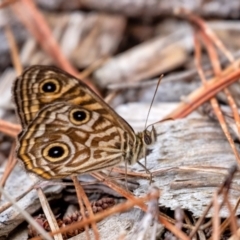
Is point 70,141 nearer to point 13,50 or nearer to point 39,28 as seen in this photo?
point 13,50

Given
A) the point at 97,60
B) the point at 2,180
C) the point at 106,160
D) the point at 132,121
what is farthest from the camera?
the point at 97,60

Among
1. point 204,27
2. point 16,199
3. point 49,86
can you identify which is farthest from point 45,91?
point 204,27

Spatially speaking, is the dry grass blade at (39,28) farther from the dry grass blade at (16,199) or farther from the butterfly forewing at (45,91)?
the dry grass blade at (16,199)

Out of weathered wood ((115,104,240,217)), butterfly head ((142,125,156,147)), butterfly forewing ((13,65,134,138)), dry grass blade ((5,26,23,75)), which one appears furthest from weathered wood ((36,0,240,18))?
butterfly head ((142,125,156,147))

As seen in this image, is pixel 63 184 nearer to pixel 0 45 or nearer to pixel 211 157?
pixel 211 157

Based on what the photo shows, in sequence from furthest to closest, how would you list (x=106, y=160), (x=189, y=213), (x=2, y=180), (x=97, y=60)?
(x=97, y=60) < (x=2, y=180) < (x=106, y=160) < (x=189, y=213)

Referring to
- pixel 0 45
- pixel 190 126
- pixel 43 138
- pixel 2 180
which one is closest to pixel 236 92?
pixel 190 126

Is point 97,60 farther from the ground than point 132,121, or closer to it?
farther from the ground

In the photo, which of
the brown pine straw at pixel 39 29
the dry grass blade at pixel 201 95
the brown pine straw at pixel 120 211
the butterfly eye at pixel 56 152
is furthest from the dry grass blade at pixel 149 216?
the brown pine straw at pixel 39 29
